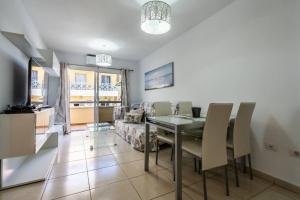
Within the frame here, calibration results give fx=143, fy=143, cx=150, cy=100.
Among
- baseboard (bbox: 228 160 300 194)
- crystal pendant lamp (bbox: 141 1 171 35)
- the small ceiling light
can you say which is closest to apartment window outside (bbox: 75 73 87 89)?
the small ceiling light

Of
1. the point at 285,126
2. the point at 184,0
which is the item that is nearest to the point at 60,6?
the point at 184,0

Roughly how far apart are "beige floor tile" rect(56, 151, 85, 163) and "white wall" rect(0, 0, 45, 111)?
1104 millimetres

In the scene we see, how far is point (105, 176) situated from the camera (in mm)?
1905

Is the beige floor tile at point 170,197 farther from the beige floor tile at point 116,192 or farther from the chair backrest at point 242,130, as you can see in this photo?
the chair backrest at point 242,130

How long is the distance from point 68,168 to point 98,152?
699 millimetres

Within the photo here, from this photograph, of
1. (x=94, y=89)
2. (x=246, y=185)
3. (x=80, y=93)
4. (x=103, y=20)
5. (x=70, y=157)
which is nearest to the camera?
(x=246, y=185)

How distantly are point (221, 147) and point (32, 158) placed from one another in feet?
9.45

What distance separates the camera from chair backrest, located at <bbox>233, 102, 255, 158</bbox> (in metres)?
1.68

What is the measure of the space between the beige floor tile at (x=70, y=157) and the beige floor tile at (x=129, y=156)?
0.63 metres

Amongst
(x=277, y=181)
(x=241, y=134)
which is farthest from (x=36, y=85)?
(x=277, y=181)

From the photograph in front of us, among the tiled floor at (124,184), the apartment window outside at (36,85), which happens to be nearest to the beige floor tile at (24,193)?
the tiled floor at (124,184)

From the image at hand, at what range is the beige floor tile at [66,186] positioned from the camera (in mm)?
1558

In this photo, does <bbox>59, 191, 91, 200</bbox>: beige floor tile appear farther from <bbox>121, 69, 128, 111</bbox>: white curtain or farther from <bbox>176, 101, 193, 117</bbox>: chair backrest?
<bbox>121, 69, 128, 111</bbox>: white curtain

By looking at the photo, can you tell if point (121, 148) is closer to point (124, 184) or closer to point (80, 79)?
point (124, 184)
